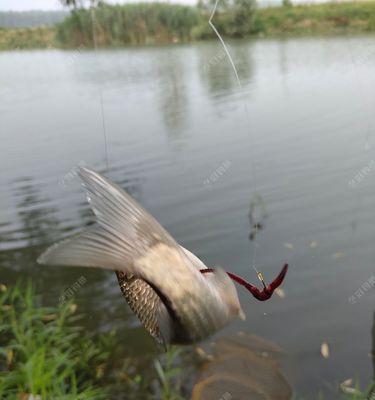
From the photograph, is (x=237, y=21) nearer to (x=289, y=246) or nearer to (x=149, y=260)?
(x=289, y=246)

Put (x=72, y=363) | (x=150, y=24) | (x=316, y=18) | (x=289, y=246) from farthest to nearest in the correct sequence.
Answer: (x=316, y=18) < (x=150, y=24) < (x=289, y=246) < (x=72, y=363)

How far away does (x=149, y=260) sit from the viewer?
65 cm

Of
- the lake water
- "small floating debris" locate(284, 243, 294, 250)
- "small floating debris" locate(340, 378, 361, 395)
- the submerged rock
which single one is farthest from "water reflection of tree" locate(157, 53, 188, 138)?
"small floating debris" locate(340, 378, 361, 395)

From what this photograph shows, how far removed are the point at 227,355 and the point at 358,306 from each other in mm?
1834

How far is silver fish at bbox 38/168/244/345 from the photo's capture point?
60 centimetres

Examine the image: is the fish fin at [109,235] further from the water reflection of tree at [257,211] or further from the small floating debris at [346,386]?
the water reflection of tree at [257,211]

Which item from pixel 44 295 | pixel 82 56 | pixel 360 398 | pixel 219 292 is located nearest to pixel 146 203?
pixel 44 295

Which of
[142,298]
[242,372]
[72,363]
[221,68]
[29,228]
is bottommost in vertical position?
[242,372]

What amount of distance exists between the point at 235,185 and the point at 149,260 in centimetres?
842

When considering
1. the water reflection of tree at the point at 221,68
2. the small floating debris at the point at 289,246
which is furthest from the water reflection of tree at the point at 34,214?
the water reflection of tree at the point at 221,68

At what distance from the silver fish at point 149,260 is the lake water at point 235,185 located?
1.53 feet

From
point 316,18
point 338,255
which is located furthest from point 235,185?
point 316,18

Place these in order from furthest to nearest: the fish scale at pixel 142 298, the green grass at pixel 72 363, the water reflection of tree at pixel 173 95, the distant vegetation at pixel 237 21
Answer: the distant vegetation at pixel 237 21
the water reflection of tree at pixel 173 95
the green grass at pixel 72 363
the fish scale at pixel 142 298

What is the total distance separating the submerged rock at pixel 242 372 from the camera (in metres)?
4.37
